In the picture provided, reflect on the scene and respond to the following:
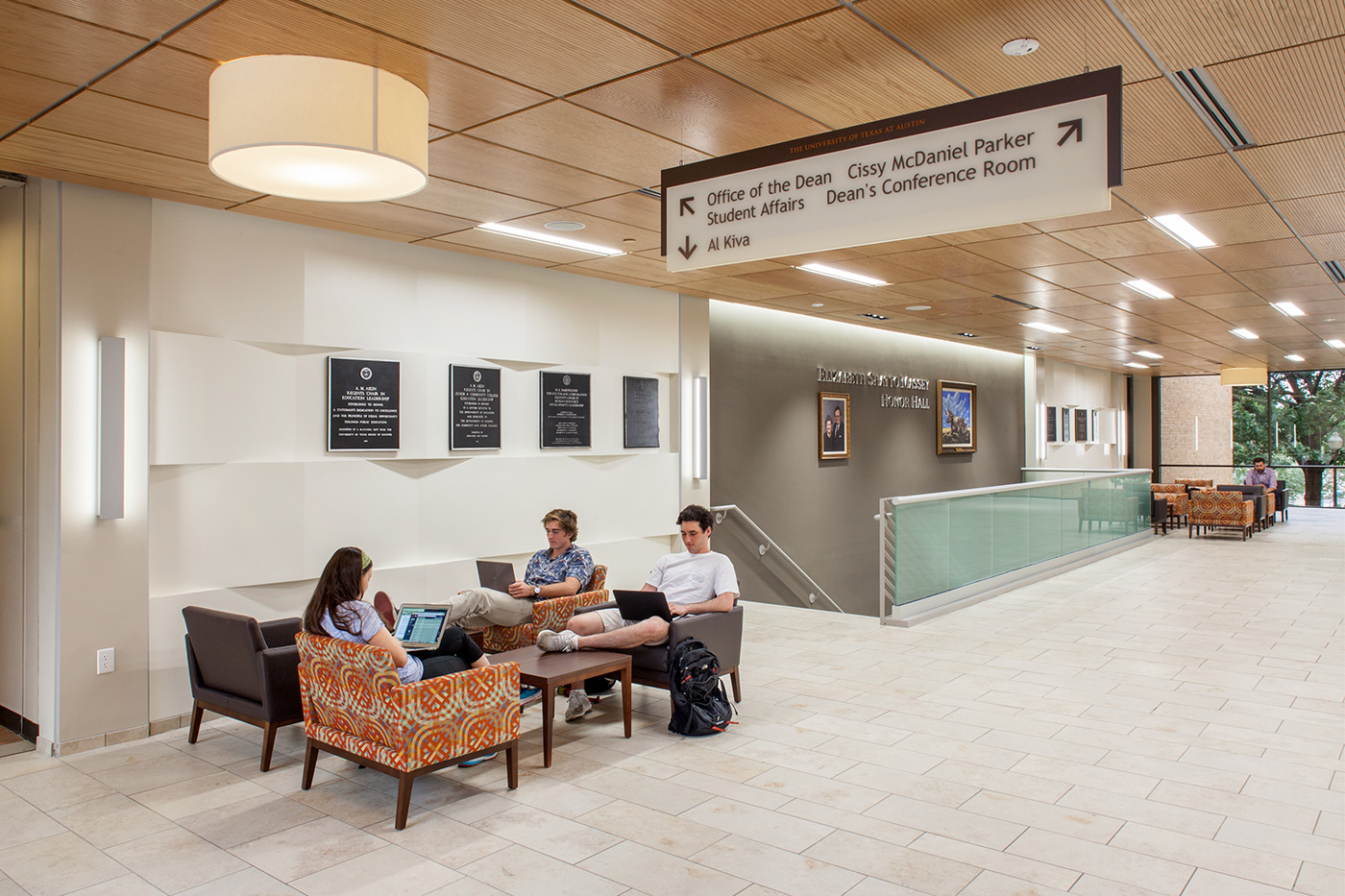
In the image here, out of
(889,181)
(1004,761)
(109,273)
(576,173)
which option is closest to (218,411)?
(109,273)

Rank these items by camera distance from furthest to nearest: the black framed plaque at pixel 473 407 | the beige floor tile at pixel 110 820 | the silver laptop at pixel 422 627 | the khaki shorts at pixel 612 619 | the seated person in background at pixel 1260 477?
the seated person in background at pixel 1260 477, the black framed plaque at pixel 473 407, the khaki shorts at pixel 612 619, the silver laptop at pixel 422 627, the beige floor tile at pixel 110 820

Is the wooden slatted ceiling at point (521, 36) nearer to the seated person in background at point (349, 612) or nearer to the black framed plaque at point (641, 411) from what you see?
the seated person in background at point (349, 612)

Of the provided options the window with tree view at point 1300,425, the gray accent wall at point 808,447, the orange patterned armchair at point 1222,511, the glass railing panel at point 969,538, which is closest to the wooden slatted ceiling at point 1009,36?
the glass railing panel at point 969,538

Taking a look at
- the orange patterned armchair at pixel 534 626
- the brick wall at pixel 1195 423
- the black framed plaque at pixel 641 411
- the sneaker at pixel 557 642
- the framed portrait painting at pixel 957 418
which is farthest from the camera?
the brick wall at pixel 1195 423

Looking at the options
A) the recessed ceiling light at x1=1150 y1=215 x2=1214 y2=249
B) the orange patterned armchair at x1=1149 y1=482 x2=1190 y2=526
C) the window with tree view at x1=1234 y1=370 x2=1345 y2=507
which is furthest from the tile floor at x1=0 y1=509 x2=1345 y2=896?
the window with tree view at x1=1234 y1=370 x2=1345 y2=507

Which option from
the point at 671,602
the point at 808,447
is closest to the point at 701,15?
the point at 671,602

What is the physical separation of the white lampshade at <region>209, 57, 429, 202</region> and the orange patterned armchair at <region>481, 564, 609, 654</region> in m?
3.02

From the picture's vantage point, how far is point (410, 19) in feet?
9.70

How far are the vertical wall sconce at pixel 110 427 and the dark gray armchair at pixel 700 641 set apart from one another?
8.64 feet

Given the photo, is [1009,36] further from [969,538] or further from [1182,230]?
[969,538]

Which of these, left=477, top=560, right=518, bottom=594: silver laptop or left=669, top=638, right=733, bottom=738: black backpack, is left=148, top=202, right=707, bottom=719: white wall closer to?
left=477, top=560, right=518, bottom=594: silver laptop

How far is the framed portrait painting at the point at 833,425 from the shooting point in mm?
10883

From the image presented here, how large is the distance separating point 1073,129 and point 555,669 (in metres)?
3.29

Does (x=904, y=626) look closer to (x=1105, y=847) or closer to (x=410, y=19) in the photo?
(x=1105, y=847)
